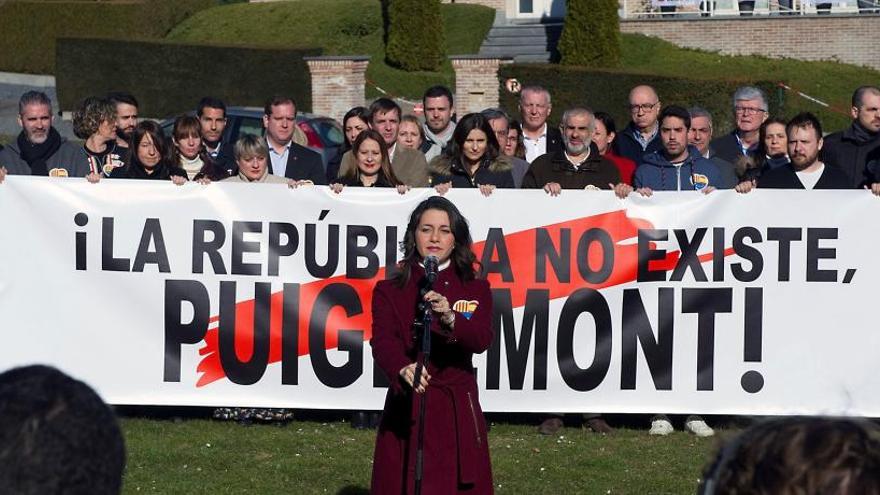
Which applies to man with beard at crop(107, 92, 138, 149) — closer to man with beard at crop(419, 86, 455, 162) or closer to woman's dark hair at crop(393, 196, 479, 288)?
man with beard at crop(419, 86, 455, 162)

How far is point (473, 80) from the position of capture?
92.0ft

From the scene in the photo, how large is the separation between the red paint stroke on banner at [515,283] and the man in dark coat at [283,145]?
122 centimetres

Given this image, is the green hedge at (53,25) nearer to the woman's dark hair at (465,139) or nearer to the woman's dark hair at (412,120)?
the woman's dark hair at (412,120)

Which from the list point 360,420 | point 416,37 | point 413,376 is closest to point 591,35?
point 416,37

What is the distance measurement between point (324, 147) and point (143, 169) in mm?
11016

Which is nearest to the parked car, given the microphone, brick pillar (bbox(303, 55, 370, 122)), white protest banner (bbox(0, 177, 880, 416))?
brick pillar (bbox(303, 55, 370, 122))

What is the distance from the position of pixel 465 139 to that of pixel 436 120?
156 centimetres

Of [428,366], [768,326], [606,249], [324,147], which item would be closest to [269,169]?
[606,249]

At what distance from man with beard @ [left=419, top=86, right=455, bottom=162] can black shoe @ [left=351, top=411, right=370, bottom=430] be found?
7.57 ft

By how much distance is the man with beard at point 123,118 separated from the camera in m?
10.2

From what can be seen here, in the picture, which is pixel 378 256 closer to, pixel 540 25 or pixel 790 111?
pixel 790 111

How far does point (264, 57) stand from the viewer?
1208 inches

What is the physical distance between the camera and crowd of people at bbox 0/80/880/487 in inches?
373

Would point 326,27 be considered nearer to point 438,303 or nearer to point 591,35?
point 591,35
